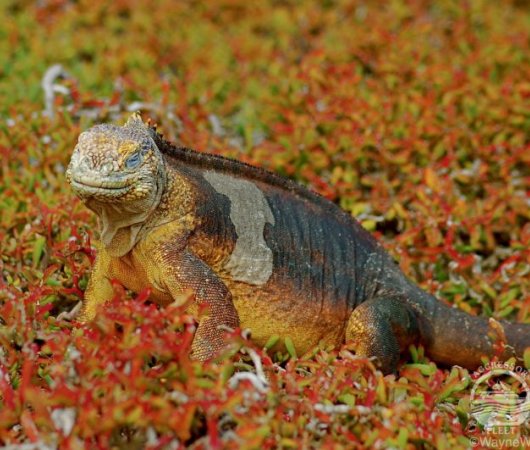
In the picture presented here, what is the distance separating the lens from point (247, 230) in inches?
152

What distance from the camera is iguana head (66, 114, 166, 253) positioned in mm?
3299

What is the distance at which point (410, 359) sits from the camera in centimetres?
411

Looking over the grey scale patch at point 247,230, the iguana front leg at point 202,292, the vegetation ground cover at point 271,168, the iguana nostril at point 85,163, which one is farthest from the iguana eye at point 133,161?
the vegetation ground cover at point 271,168

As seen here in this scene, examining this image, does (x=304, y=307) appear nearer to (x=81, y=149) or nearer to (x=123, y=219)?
(x=123, y=219)

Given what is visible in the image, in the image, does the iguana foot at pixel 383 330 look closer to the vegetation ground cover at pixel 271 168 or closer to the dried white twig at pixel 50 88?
the vegetation ground cover at pixel 271 168

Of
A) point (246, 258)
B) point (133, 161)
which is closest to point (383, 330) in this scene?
point (246, 258)

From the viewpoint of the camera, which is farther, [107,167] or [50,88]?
[50,88]

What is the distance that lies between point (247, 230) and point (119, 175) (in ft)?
2.47

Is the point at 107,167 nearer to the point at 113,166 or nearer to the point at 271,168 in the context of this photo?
the point at 113,166

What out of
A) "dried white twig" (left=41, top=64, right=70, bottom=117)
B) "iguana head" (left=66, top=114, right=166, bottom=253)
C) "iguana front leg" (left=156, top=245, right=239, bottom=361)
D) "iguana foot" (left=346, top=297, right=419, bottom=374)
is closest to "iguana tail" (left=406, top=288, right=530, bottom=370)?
"iguana foot" (left=346, top=297, right=419, bottom=374)

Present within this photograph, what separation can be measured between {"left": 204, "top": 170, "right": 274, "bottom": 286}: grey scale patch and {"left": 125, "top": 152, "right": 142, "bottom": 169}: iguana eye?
0.50m

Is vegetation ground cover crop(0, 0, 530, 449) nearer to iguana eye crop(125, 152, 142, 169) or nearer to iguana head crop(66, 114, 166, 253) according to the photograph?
iguana head crop(66, 114, 166, 253)

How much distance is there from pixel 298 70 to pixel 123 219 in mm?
3464

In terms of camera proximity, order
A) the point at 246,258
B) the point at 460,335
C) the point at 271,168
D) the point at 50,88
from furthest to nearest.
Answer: the point at 50,88
the point at 271,168
the point at 460,335
the point at 246,258
